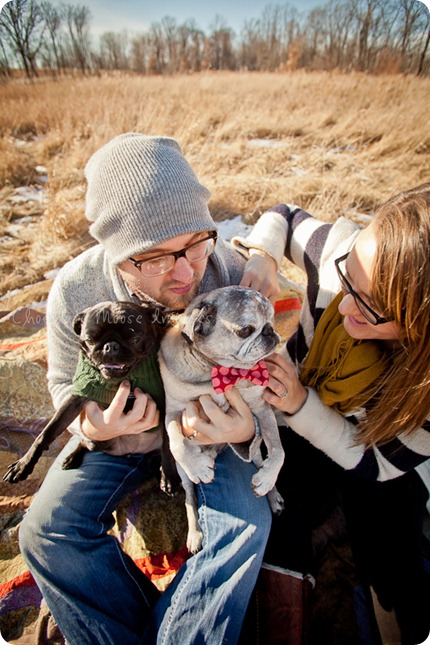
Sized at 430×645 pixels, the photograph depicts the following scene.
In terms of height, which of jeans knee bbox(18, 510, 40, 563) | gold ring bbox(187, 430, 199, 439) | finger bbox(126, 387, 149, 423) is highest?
finger bbox(126, 387, 149, 423)

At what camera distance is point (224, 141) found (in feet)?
28.9

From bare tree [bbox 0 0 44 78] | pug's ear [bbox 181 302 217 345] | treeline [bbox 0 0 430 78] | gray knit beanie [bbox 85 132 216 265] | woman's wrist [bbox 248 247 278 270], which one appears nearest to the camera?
gray knit beanie [bbox 85 132 216 265]

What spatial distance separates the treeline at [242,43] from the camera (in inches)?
192

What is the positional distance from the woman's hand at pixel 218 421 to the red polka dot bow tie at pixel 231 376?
0.21m

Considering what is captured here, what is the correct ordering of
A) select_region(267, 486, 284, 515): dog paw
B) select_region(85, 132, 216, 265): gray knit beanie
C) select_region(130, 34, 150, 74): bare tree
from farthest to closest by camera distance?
select_region(130, 34, 150, 74): bare tree < select_region(267, 486, 284, 515): dog paw < select_region(85, 132, 216, 265): gray knit beanie

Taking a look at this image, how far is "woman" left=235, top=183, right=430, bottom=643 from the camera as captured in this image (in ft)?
5.32

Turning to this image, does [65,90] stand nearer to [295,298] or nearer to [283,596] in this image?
[295,298]

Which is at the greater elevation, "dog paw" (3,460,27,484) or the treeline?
the treeline

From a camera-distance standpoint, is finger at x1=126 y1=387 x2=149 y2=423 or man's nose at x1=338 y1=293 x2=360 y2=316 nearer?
man's nose at x1=338 y1=293 x2=360 y2=316

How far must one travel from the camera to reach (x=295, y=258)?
2793mm

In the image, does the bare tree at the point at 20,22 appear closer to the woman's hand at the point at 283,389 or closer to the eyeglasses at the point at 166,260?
the eyeglasses at the point at 166,260

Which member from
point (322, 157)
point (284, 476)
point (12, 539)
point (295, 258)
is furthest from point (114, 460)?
point (322, 157)

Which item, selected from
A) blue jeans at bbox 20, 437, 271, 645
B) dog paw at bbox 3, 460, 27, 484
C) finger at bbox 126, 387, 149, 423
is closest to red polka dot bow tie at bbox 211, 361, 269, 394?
finger at bbox 126, 387, 149, 423

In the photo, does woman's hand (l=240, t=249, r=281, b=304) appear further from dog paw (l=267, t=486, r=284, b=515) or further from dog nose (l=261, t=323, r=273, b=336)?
dog paw (l=267, t=486, r=284, b=515)
